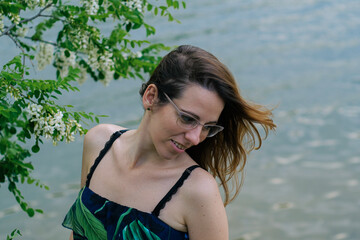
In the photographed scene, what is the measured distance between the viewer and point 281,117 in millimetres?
9086

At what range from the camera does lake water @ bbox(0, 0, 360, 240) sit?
7238 millimetres

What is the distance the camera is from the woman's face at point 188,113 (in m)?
2.72

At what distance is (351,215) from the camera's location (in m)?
7.27

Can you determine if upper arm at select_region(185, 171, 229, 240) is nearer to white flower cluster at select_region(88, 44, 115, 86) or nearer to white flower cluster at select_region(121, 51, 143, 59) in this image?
white flower cluster at select_region(88, 44, 115, 86)

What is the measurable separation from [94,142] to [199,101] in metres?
0.79

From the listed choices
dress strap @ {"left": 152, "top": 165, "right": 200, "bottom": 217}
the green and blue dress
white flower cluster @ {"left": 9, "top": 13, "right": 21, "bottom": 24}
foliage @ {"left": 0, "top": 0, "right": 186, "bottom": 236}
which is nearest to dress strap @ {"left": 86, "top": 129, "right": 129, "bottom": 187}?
the green and blue dress

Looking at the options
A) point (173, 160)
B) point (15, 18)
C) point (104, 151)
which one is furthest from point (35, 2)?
point (173, 160)

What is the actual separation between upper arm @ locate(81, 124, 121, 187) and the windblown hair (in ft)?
1.26

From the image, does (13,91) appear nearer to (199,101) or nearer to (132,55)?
(199,101)

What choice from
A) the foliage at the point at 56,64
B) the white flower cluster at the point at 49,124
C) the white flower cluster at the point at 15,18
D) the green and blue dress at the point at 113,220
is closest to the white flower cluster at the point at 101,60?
the foliage at the point at 56,64

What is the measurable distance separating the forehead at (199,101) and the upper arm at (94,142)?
68 cm

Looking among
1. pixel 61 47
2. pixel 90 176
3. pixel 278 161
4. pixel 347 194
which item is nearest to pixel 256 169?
pixel 278 161

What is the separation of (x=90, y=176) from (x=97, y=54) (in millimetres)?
1034

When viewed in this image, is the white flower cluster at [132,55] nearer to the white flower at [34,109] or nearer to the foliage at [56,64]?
the foliage at [56,64]
